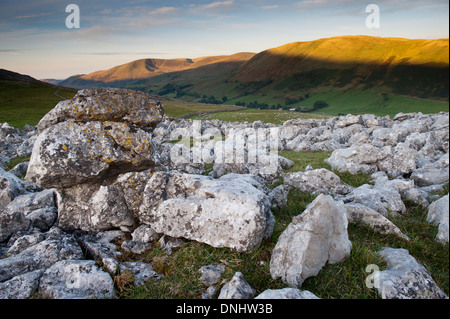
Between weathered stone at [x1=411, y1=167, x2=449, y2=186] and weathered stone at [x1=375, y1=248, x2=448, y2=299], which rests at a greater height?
weathered stone at [x1=411, y1=167, x2=449, y2=186]

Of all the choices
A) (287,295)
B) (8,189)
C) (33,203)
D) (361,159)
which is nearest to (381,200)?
(287,295)

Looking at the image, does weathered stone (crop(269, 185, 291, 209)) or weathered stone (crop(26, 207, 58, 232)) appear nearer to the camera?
weathered stone (crop(26, 207, 58, 232))

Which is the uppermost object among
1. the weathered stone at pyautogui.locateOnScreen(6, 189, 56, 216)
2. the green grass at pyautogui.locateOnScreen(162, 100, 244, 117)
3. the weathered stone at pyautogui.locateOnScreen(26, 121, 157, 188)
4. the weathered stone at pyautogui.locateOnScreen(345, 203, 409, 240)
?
the green grass at pyautogui.locateOnScreen(162, 100, 244, 117)

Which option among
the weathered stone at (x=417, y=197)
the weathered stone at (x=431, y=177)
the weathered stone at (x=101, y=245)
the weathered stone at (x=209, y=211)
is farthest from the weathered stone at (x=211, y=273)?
the weathered stone at (x=431, y=177)

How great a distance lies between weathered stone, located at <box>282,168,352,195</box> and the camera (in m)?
11.0

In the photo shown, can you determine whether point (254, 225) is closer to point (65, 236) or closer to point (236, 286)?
point (236, 286)

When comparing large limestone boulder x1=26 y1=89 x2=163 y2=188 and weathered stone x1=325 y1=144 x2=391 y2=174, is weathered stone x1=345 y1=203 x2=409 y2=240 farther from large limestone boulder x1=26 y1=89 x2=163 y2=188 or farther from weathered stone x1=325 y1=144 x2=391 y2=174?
weathered stone x1=325 y1=144 x2=391 y2=174

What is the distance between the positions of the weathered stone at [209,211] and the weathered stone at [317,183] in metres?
4.10

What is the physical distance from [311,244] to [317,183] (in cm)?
621

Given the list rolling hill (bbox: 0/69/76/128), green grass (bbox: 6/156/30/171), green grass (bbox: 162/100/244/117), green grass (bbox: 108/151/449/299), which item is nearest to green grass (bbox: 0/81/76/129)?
rolling hill (bbox: 0/69/76/128)

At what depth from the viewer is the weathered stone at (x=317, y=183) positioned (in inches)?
435

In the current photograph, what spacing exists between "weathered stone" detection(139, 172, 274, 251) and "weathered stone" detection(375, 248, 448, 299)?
2.64 metres

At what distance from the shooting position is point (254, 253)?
21.2ft
